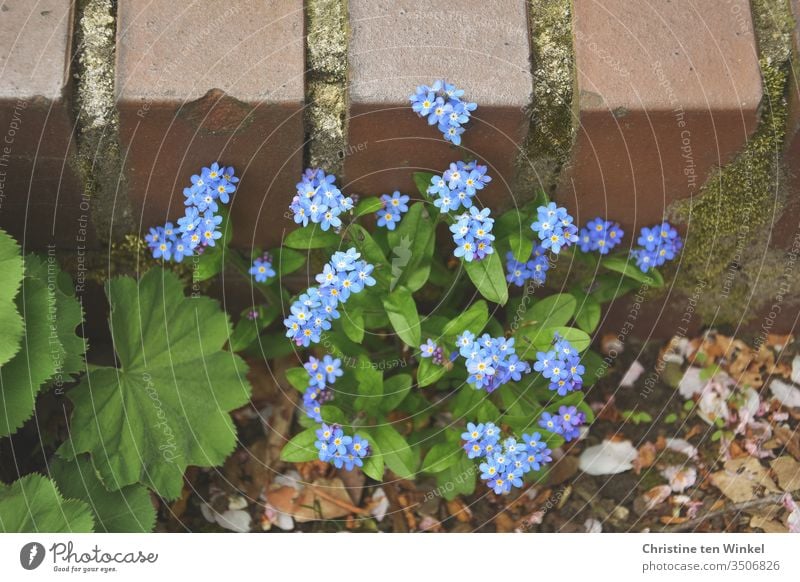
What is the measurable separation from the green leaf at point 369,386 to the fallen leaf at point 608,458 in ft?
2.31

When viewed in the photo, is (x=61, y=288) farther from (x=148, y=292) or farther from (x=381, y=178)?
(x=381, y=178)

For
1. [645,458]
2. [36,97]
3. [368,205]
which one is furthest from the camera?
[645,458]

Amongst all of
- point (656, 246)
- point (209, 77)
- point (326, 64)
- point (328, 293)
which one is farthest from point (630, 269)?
point (209, 77)

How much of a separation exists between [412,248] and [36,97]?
0.87 m

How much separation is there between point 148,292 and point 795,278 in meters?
1.72

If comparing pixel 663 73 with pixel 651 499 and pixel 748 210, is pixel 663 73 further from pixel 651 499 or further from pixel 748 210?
pixel 651 499

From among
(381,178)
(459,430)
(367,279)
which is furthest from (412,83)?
(459,430)

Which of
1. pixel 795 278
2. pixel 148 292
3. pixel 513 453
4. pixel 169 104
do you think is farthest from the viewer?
pixel 795 278

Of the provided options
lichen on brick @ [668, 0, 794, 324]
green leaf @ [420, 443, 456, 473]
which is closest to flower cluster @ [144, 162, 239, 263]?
green leaf @ [420, 443, 456, 473]

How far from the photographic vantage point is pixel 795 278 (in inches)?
96.8

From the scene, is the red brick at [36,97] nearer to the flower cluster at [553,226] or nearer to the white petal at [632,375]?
the flower cluster at [553,226]

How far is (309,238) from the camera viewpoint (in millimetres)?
2078

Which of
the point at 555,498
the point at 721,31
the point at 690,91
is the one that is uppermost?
the point at 721,31

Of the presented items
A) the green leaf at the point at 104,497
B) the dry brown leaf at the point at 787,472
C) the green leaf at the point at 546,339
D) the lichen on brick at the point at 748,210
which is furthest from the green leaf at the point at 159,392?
the dry brown leaf at the point at 787,472
